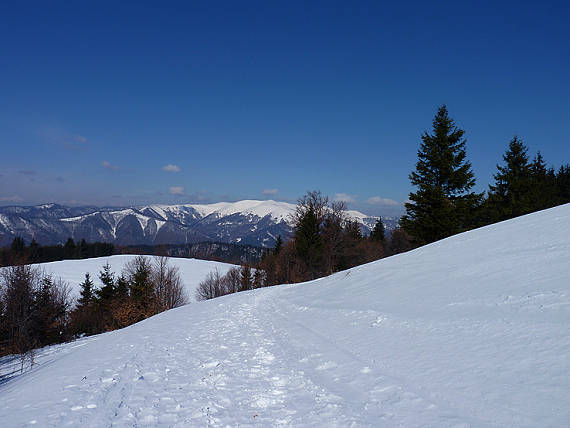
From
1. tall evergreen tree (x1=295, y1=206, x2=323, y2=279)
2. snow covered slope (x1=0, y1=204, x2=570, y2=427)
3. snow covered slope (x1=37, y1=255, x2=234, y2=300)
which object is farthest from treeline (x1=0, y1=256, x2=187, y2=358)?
snow covered slope (x1=0, y1=204, x2=570, y2=427)

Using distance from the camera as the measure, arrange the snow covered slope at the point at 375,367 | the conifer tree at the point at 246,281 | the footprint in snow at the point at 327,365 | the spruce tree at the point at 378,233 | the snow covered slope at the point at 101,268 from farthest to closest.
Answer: the spruce tree at the point at 378,233
the snow covered slope at the point at 101,268
the conifer tree at the point at 246,281
the footprint in snow at the point at 327,365
the snow covered slope at the point at 375,367

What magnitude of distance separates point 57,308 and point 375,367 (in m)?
45.9

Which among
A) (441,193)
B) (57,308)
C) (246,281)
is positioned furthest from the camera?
(246,281)

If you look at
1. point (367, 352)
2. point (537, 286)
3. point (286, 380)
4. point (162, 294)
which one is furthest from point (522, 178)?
point (162, 294)

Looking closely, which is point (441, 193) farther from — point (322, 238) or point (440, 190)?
point (322, 238)

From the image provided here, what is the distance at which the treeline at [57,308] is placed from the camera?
3334 centimetres

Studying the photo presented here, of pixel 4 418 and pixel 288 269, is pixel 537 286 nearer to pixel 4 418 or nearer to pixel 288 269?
pixel 4 418

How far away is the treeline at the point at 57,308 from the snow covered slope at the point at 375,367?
27.4m

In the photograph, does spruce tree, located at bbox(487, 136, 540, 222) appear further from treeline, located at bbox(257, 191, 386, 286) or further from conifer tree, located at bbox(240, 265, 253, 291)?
conifer tree, located at bbox(240, 265, 253, 291)

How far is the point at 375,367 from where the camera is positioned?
21.2 feet

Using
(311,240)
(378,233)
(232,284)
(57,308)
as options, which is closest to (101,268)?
(232,284)

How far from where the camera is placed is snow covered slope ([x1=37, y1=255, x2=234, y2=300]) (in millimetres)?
69350

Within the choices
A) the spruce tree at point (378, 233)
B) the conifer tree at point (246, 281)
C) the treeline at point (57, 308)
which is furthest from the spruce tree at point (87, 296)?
the spruce tree at point (378, 233)

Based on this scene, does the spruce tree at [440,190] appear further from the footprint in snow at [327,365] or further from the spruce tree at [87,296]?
the spruce tree at [87,296]
